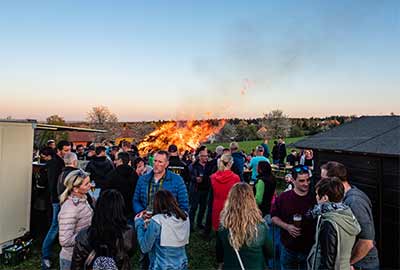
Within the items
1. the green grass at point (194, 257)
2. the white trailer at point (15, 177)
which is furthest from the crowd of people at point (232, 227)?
the white trailer at point (15, 177)

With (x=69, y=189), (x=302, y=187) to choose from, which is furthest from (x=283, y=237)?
(x=69, y=189)

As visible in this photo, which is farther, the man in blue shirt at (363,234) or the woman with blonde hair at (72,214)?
the woman with blonde hair at (72,214)

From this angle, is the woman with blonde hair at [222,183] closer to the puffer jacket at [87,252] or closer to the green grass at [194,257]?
the green grass at [194,257]

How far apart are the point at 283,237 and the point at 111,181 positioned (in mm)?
3051

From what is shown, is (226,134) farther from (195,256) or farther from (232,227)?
(232,227)

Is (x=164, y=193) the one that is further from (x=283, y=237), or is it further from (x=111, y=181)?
(x=111, y=181)

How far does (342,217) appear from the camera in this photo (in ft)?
8.87

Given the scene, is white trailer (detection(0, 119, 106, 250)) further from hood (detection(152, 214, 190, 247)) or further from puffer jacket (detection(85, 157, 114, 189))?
hood (detection(152, 214, 190, 247))

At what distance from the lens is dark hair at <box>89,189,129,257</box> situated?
2.56 metres

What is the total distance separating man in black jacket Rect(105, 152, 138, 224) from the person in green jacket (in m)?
3.36

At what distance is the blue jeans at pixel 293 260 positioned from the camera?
12.0 ft

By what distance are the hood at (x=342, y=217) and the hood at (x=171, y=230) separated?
1.40m

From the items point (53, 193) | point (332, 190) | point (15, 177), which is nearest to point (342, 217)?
point (332, 190)

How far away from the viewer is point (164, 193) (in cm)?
302
